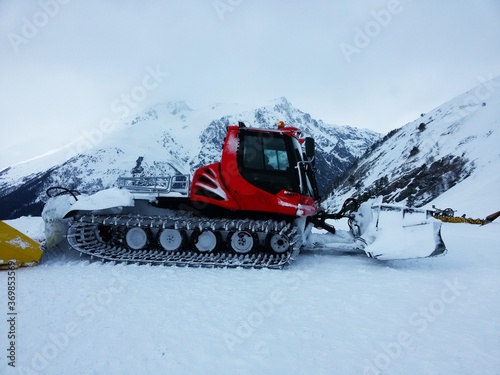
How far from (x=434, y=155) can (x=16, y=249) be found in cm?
7870

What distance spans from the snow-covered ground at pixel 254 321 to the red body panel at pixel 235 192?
1.33 metres

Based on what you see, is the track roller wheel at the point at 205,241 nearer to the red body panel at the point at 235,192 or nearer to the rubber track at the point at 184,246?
the rubber track at the point at 184,246

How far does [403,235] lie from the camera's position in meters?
6.47

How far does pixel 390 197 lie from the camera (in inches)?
2520

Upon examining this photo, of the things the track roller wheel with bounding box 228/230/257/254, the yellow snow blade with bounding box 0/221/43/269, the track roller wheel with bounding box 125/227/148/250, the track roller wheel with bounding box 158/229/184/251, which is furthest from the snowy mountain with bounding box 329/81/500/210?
the yellow snow blade with bounding box 0/221/43/269

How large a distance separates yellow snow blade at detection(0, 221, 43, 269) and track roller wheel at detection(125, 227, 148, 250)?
163cm

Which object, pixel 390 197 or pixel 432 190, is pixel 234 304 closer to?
pixel 432 190

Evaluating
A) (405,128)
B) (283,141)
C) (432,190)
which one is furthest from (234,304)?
(405,128)

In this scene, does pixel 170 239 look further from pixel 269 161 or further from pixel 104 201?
pixel 269 161

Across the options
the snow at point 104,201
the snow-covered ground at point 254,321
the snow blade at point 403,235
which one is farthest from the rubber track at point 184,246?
the snow blade at point 403,235

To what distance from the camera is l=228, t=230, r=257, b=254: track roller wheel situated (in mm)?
6785

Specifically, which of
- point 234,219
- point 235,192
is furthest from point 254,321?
point 235,192

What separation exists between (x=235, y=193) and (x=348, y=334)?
386cm

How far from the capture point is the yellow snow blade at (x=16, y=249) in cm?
605
